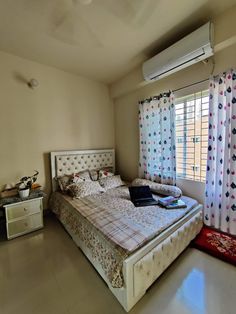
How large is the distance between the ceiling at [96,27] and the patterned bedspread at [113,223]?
229 cm

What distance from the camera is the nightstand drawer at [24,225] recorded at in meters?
2.31

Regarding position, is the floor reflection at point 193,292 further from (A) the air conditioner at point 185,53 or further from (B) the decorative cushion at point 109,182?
(A) the air conditioner at point 185,53

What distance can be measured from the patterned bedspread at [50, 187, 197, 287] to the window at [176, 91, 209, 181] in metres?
0.53

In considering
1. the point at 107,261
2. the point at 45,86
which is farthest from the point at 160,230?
the point at 45,86

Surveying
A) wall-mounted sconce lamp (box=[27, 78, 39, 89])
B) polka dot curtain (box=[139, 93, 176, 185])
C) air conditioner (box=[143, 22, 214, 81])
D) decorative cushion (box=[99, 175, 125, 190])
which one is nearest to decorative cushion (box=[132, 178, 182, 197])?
polka dot curtain (box=[139, 93, 176, 185])

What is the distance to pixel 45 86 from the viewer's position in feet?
9.48

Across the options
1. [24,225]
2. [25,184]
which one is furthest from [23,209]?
[25,184]

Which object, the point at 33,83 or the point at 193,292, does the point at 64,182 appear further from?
the point at 193,292

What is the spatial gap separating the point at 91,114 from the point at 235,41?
Result: 262 centimetres

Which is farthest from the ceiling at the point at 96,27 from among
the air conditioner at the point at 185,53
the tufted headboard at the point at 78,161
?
the tufted headboard at the point at 78,161

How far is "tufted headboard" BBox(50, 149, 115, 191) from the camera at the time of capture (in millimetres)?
2963

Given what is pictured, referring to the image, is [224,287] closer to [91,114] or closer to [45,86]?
[91,114]

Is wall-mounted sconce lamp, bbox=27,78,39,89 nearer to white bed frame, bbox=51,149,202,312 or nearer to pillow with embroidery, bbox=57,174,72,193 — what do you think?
pillow with embroidery, bbox=57,174,72,193

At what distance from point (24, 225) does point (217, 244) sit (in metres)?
2.71
